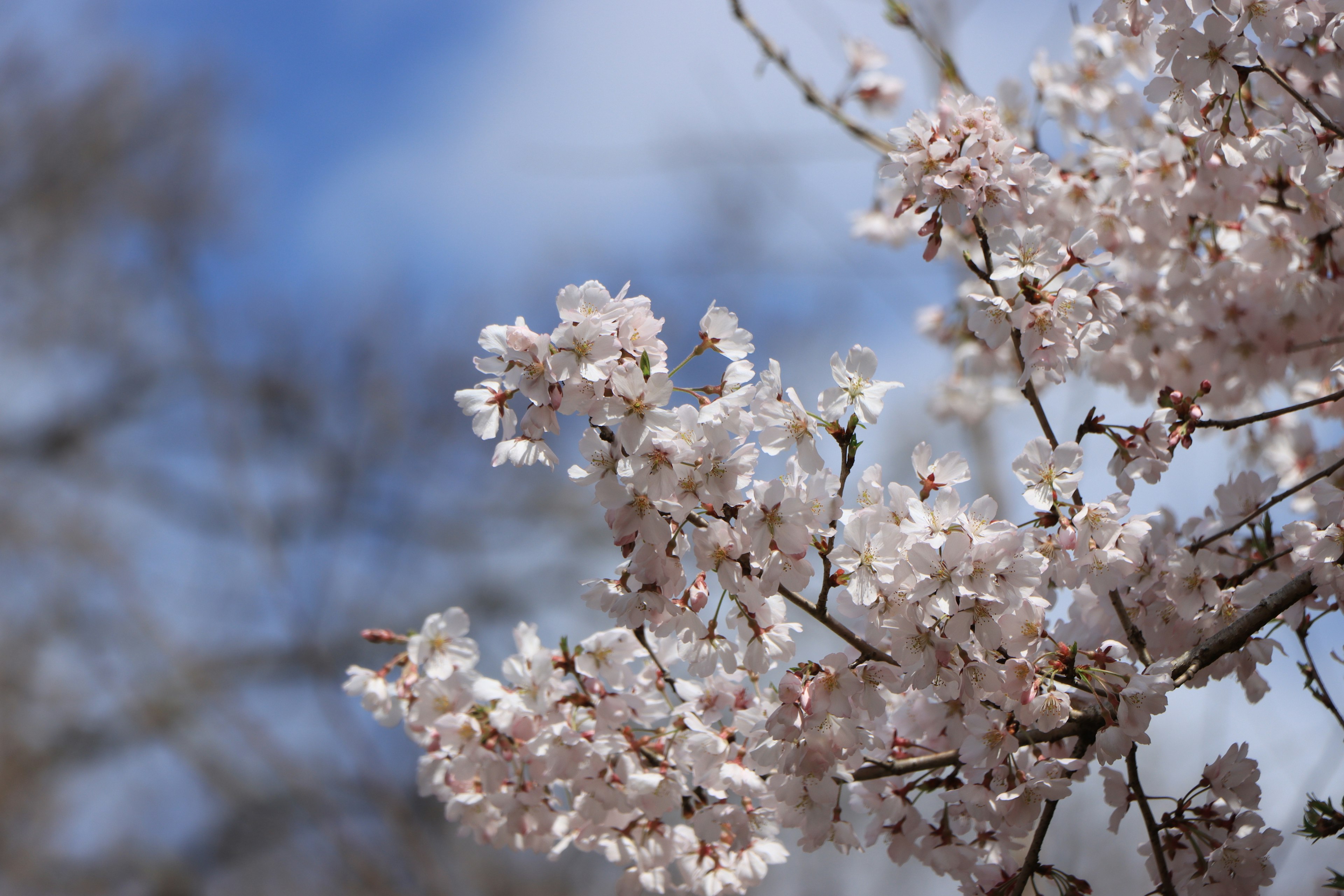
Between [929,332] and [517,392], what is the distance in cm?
229

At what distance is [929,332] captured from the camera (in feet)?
10.9

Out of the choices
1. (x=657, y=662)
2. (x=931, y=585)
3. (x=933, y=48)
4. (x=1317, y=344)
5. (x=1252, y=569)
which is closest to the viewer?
(x=931, y=585)

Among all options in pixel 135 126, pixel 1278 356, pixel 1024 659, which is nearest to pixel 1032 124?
pixel 1278 356

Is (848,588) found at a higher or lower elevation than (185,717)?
lower

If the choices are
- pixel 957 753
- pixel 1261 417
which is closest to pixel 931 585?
pixel 957 753

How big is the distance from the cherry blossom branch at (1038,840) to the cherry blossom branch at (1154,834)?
0.24 ft

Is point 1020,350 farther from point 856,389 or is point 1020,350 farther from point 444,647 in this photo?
point 444,647

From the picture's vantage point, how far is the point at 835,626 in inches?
51.5

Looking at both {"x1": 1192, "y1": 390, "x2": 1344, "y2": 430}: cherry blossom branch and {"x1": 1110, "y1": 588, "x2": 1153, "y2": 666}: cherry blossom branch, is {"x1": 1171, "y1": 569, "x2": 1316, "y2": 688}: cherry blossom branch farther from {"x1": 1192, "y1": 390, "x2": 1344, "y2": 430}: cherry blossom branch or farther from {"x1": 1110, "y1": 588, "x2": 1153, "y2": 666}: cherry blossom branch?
{"x1": 1192, "y1": 390, "x2": 1344, "y2": 430}: cherry blossom branch

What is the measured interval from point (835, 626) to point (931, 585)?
16 cm

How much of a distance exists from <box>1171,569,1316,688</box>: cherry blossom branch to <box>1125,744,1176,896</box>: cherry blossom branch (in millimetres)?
145

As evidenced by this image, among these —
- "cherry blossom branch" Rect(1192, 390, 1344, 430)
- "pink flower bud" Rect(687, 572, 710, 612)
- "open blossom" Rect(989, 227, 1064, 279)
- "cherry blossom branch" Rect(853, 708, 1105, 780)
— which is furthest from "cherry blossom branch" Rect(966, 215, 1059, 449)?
"pink flower bud" Rect(687, 572, 710, 612)

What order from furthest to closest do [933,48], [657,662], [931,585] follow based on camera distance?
[933,48] < [657,662] < [931,585]

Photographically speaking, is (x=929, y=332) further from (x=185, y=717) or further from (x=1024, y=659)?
(x=185, y=717)
